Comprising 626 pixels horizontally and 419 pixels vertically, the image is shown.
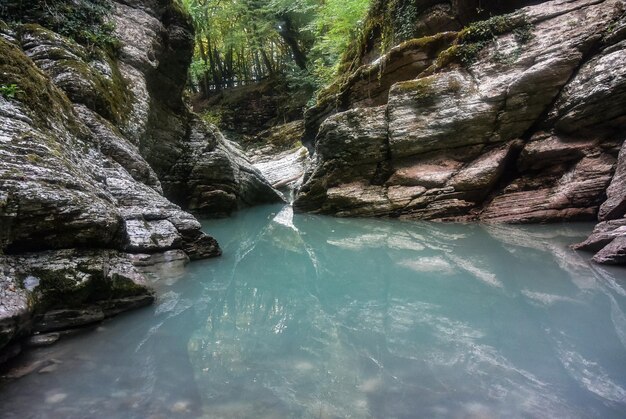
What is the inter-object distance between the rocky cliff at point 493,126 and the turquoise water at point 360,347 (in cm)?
309

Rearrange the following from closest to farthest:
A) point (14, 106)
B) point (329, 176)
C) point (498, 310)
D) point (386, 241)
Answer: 1. point (498, 310)
2. point (14, 106)
3. point (386, 241)
4. point (329, 176)

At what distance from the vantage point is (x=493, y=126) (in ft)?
30.2

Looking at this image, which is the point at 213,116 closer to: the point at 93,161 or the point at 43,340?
the point at 93,161

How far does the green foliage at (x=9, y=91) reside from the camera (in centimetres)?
412

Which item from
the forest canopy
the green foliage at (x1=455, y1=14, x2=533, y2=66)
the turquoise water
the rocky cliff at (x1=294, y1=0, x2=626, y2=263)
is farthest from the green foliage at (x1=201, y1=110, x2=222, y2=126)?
the turquoise water

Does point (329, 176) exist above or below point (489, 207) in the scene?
above

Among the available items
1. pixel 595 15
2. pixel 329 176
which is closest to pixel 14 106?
pixel 329 176

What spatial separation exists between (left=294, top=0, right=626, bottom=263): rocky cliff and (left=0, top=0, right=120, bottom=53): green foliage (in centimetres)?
632

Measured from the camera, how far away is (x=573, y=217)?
7879mm

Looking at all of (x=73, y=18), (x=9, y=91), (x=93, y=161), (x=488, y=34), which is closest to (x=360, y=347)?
(x=9, y=91)

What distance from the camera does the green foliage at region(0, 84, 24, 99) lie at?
4.12 metres

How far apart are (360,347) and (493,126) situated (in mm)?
7966

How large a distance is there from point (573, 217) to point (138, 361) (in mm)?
8546

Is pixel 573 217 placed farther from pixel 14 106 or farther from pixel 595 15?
pixel 14 106
